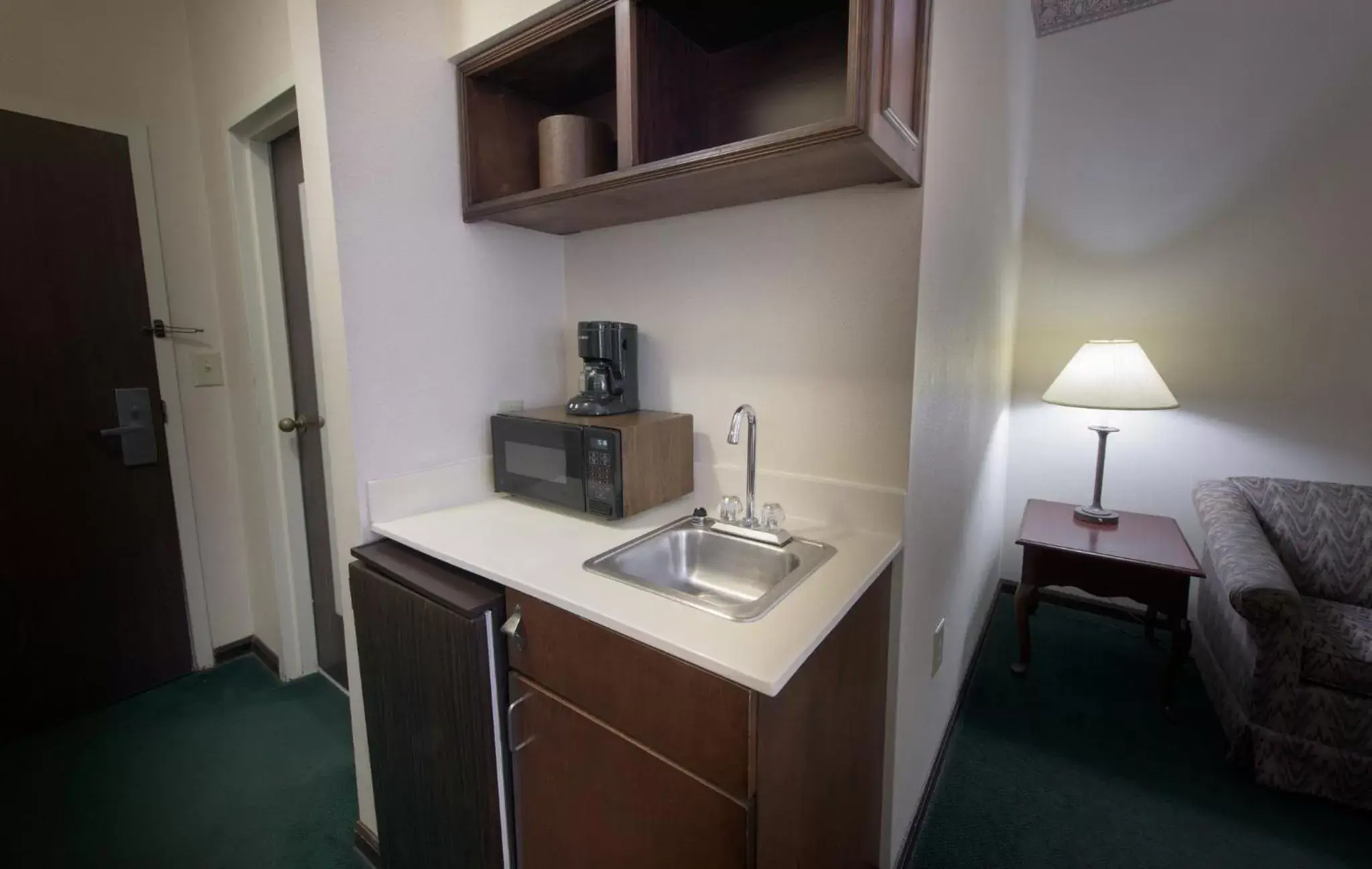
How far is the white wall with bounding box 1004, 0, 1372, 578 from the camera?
6.83ft

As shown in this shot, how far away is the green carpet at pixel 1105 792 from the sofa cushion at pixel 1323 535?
539mm

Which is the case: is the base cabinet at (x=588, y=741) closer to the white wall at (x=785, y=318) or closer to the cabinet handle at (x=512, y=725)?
the cabinet handle at (x=512, y=725)

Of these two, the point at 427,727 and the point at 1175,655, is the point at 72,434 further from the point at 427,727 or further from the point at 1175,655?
the point at 1175,655

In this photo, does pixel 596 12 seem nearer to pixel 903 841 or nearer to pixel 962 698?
pixel 903 841

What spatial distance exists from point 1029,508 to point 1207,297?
1083 millimetres

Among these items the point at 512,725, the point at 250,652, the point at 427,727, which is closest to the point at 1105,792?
the point at 512,725

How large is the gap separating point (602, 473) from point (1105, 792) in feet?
5.67

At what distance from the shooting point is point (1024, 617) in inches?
84.7

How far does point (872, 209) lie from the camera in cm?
121

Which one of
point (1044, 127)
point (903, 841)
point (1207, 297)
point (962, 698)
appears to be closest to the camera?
point (903, 841)

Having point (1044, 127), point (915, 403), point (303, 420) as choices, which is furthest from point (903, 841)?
point (1044, 127)

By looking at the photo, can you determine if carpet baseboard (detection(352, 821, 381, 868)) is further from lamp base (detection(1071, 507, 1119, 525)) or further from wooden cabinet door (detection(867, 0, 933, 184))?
lamp base (detection(1071, 507, 1119, 525))

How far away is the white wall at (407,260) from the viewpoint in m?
1.26

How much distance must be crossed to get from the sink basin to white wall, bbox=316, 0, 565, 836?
616 mm
